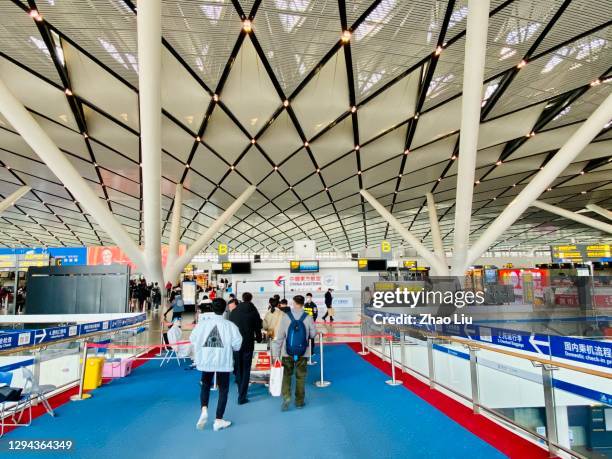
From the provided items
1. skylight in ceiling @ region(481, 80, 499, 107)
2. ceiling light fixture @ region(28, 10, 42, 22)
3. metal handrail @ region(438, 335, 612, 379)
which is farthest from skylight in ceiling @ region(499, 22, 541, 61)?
ceiling light fixture @ region(28, 10, 42, 22)

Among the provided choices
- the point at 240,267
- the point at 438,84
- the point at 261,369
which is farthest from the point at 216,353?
the point at 240,267

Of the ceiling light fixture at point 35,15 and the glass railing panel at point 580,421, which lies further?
the ceiling light fixture at point 35,15

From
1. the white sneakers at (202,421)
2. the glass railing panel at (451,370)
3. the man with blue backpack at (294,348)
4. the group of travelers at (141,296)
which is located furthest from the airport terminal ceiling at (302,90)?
the white sneakers at (202,421)

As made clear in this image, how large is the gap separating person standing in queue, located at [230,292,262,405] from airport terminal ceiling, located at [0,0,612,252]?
8.10 metres

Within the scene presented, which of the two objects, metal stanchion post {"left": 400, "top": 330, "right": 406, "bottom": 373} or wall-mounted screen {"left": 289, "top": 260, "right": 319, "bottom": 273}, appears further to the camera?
wall-mounted screen {"left": 289, "top": 260, "right": 319, "bottom": 273}

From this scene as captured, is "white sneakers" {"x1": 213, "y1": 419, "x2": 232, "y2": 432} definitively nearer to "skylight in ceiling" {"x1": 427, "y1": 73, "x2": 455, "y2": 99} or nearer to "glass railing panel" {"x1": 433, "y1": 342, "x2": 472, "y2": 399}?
"glass railing panel" {"x1": 433, "y1": 342, "x2": 472, "y2": 399}

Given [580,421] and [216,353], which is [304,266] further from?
[580,421]

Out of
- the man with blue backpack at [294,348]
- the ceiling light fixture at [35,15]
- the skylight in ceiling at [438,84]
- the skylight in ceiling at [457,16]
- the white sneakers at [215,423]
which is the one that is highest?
the skylight in ceiling at [457,16]

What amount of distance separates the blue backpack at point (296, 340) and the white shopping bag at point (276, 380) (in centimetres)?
62

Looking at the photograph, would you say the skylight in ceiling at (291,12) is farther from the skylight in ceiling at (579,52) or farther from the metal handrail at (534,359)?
the metal handrail at (534,359)

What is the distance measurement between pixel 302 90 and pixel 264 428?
12183mm

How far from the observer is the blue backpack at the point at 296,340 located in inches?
278

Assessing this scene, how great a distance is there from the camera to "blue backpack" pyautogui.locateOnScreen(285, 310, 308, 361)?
7051mm

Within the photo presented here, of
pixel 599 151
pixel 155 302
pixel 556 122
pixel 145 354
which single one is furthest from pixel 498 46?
pixel 155 302
